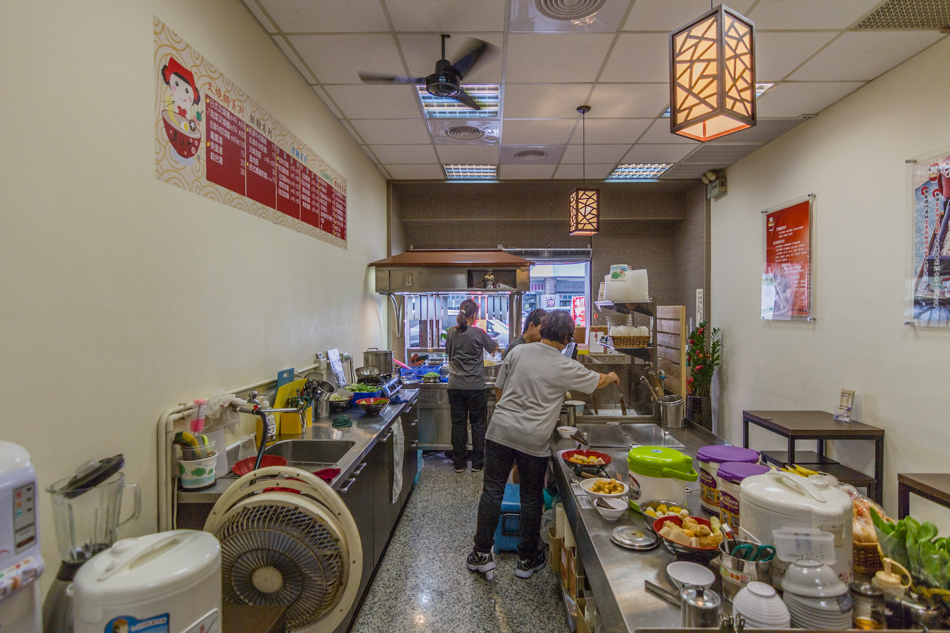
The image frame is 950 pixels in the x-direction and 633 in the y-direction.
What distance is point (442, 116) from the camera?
3.74 meters

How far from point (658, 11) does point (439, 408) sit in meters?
3.83

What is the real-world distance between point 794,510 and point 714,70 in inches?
51.4

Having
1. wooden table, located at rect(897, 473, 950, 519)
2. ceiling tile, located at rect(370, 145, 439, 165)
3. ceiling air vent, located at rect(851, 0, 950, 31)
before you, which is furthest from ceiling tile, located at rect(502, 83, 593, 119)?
wooden table, located at rect(897, 473, 950, 519)

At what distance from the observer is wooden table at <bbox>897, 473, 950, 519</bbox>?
2.11 meters

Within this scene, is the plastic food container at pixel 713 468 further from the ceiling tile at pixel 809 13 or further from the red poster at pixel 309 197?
the red poster at pixel 309 197

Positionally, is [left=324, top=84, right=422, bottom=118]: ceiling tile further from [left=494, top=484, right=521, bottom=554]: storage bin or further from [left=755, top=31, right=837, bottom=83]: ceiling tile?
[left=494, top=484, right=521, bottom=554]: storage bin

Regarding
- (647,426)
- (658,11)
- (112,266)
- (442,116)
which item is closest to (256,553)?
(112,266)

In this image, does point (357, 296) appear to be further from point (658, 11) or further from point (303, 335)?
point (658, 11)

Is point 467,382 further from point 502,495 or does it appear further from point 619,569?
point 619,569

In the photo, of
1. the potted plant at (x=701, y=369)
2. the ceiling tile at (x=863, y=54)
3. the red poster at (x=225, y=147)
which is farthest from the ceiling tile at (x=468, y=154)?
the potted plant at (x=701, y=369)

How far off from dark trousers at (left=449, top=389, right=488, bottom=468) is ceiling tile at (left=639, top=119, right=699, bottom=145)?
286 centimetres

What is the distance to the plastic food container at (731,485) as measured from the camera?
153 centimetres

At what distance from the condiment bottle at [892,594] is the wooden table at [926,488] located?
147 centimetres

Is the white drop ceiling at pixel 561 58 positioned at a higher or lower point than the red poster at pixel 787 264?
higher
